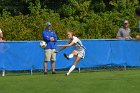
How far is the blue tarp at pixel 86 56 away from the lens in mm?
19234

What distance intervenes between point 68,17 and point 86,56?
16.0 m

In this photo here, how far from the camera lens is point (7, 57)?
19156 mm

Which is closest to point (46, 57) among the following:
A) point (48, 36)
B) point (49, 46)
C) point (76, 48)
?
point (49, 46)

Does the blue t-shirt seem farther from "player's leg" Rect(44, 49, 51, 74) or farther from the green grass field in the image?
the green grass field

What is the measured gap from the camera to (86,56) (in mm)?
A: 20453

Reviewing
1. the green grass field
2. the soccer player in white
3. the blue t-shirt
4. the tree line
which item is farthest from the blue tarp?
the tree line

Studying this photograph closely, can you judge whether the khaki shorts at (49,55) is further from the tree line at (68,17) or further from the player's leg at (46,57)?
the tree line at (68,17)

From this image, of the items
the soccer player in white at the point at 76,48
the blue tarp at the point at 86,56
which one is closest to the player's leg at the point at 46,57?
the blue tarp at the point at 86,56

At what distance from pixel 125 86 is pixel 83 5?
2242cm

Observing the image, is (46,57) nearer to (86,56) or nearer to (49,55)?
(49,55)

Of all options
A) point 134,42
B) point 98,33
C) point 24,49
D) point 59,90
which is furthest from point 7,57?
point 98,33

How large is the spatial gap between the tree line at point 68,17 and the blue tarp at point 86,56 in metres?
5.46

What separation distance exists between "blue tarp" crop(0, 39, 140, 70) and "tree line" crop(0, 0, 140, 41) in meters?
5.46

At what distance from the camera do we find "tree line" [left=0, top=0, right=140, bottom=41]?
1042 inches
